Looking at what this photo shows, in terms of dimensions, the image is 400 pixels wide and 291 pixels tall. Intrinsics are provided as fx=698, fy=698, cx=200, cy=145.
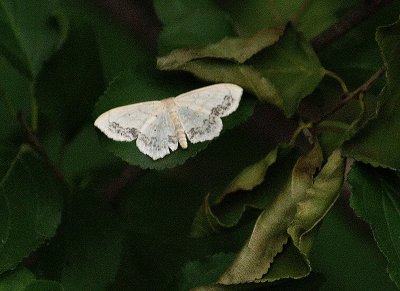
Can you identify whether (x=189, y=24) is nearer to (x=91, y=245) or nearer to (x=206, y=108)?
(x=206, y=108)

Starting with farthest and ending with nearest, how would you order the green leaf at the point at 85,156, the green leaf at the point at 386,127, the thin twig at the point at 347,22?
1. the green leaf at the point at 85,156
2. the thin twig at the point at 347,22
3. the green leaf at the point at 386,127

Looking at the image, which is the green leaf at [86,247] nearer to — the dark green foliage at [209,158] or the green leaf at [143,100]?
the dark green foliage at [209,158]

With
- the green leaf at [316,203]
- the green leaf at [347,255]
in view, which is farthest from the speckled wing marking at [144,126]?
the green leaf at [347,255]

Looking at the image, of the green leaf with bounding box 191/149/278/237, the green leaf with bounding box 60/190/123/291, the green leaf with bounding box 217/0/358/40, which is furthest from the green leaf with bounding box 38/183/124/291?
the green leaf with bounding box 217/0/358/40

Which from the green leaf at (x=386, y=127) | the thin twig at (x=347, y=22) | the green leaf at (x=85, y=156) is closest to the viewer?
the green leaf at (x=386, y=127)

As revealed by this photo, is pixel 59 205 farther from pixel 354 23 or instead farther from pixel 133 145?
→ pixel 354 23

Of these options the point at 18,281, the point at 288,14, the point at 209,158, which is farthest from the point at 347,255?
the point at 18,281
